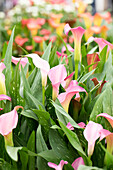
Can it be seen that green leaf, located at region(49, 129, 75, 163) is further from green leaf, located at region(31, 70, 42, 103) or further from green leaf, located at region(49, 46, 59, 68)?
green leaf, located at region(49, 46, 59, 68)

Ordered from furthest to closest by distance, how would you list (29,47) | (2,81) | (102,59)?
(29,47) → (102,59) → (2,81)

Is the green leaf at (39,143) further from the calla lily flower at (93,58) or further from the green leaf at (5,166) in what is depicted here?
the calla lily flower at (93,58)

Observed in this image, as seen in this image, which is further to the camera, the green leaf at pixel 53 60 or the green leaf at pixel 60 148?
the green leaf at pixel 53 60

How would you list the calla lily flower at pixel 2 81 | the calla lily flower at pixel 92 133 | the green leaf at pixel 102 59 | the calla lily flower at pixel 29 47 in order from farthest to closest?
the calla lily flower at pixel 29 47
the green leaf at pixel 102 59
the calla lily flower at pixel 2 81
the calla lily flower at pixel 92 133

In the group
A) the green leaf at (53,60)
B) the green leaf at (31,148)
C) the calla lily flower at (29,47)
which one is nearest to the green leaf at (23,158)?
the green leaf at (31,148)

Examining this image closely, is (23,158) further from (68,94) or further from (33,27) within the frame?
(33,27)

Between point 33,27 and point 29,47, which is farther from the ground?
point 33,27

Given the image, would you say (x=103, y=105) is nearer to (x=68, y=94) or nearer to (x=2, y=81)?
(x=68, y=94)

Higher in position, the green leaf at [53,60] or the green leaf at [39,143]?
the green leaf at [53,60]


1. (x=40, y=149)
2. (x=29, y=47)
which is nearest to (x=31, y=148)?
(x=40, y=149)

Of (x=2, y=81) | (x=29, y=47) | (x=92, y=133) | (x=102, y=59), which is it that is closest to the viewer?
(x=92, y=133)

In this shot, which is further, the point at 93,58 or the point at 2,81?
the point at 93,58

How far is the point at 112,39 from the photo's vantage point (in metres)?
1.43

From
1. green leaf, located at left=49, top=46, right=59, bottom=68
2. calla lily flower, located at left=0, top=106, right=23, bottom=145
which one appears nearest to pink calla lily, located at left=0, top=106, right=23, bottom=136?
calla lily flower, located at left=0, top=106, right=23, bottom=145
